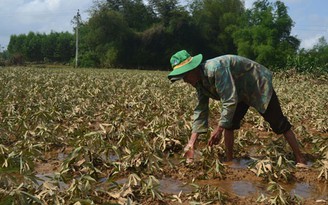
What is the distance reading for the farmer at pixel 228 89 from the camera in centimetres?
348

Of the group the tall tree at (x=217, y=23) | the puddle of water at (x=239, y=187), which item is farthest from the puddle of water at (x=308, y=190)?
the tall tree at (x=217, y=23)

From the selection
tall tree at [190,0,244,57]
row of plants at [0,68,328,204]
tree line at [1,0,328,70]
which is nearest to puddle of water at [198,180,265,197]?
row of plants at [0,68,328,204]

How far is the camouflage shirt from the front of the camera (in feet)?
11.4

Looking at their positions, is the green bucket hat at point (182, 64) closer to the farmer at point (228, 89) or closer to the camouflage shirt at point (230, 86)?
the farmer at point (228, 89)

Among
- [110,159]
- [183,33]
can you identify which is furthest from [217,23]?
[110,159]

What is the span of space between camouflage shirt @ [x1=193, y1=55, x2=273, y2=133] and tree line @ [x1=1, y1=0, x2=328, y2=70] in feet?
115

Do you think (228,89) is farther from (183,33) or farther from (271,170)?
(183,33)

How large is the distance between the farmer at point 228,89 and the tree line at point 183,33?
3485cm

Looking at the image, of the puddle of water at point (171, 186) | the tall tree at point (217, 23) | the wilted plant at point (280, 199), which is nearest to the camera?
the wilted plant at point (280, 199)

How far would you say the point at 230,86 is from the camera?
11.4 feet

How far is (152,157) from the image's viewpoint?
11.9 ft

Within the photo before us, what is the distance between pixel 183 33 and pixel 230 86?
4402 centimetres

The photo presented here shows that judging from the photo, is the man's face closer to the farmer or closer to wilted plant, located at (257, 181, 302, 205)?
the farmer

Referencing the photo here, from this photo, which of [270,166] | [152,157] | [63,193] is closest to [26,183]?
[63,193]
